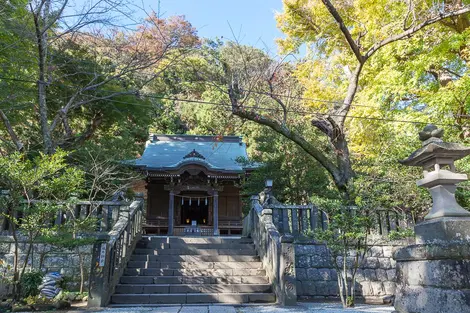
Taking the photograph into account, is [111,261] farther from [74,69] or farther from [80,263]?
[74,69]

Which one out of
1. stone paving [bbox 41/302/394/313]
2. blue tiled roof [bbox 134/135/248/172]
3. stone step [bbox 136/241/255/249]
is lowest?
stone paving [bbox 41/302/394/313]

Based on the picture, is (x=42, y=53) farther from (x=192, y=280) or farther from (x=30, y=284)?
(x=192, y=280)

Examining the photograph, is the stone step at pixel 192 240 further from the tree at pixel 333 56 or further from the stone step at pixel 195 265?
the tree at pixel 333 56

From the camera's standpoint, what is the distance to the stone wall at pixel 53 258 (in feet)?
24.1

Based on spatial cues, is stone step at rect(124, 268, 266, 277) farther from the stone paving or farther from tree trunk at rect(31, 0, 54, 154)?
tree trunk at rect(31, 0, 54, 154)

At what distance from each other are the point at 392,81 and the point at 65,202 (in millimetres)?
9385

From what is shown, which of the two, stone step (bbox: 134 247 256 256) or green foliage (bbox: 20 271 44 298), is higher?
stone step (bbox: 134 247 256 256)

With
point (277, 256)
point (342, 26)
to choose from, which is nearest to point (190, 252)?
point (277, 256)

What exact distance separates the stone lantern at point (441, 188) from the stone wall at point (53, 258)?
693 cm

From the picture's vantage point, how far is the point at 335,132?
358 inches

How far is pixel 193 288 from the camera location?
678 centimetres

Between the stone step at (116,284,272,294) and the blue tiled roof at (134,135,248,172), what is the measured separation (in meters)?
7.37

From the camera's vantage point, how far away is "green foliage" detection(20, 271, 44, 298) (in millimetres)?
5863

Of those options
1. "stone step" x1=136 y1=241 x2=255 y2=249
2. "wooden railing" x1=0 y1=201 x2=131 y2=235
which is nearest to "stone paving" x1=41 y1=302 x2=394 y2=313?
"stone step" x1=136 y1=241 x2=255 y2=249
